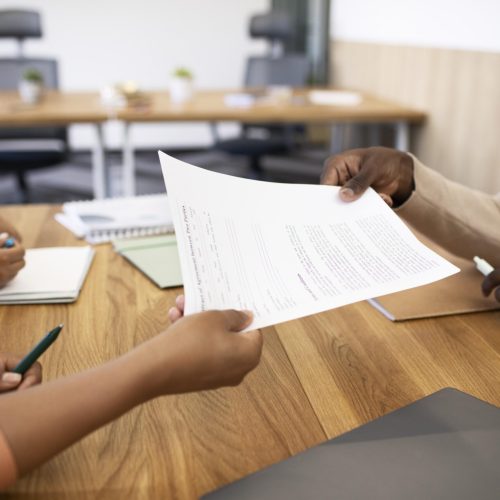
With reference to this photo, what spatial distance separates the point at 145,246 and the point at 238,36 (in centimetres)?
425

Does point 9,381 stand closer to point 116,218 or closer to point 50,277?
point 50,277

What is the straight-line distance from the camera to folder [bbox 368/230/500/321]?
2.86 ft

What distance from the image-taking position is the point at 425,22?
9.00ft

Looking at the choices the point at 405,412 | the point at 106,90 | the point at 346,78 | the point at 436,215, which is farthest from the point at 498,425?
the point at 346,78

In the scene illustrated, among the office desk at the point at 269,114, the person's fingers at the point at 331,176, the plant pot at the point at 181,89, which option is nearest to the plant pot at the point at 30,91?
the office desk at the point at 269,114

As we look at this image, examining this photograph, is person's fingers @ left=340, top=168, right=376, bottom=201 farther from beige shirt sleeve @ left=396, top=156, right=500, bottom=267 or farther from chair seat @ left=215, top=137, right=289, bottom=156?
chair seat @ left=215, top=137, right=289, bottom=156

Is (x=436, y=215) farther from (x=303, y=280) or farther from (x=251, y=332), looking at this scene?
(x=251, y=332)

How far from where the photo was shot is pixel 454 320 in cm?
86

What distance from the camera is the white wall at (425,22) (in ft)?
7.32

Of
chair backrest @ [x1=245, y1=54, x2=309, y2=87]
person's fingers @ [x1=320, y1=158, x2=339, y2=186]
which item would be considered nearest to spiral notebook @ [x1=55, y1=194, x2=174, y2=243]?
person's fingers @ [x1=320, y1=158, x2=339, y2=186]

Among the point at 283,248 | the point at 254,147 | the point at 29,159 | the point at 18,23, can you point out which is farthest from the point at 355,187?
the point at 18,23

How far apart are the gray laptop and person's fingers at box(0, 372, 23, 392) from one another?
23 centimetres

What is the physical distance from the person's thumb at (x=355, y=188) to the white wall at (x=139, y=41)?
14.3 ft

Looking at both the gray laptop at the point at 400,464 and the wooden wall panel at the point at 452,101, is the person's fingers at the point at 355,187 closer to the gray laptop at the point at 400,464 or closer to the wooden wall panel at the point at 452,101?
the gray laptop at the point at 400,464
